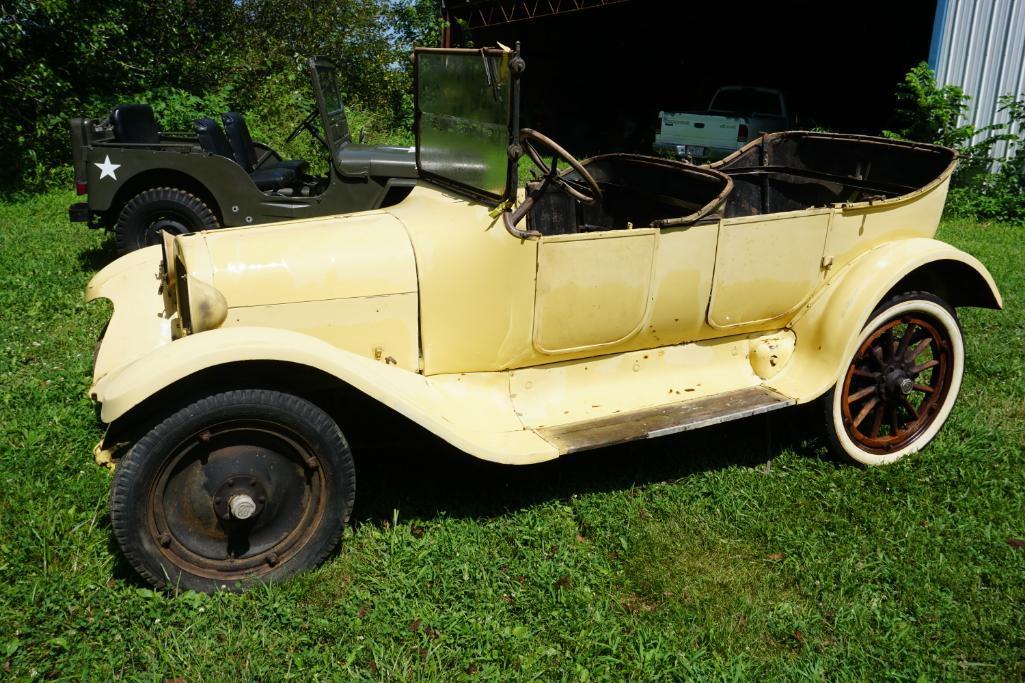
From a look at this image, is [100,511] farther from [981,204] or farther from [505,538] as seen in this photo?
[981,204]

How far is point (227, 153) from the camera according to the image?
761cm

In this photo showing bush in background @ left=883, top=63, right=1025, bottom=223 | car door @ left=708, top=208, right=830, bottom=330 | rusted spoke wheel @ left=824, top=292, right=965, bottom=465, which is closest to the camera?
car door @ left=708, top=208, right=830, bottom=330

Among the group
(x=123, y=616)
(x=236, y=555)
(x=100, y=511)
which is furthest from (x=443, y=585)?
(x=100, y=511)

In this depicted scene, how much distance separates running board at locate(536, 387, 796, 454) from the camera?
11.3 ft

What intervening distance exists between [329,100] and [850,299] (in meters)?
4.75

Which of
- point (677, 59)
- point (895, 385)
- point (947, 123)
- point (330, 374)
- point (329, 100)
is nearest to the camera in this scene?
point (330, 374)

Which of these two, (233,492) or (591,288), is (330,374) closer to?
(233,492)

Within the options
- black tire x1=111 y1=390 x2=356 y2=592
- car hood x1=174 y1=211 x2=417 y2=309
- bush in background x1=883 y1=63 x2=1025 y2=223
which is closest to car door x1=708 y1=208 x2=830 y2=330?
car hood x1=174 y1=211 x2=417 y2=309

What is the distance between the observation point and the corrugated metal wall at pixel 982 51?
9727 millimetres

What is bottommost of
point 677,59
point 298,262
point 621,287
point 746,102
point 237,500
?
point 237,500

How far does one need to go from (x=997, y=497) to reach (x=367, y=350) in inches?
119

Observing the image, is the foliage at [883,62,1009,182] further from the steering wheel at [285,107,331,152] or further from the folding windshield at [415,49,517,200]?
the folding windshield at [415,49,517,200]

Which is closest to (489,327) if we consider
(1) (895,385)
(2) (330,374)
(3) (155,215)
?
(2) (330,374)

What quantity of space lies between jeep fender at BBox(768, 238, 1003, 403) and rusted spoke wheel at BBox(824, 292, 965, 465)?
6.0 inches
